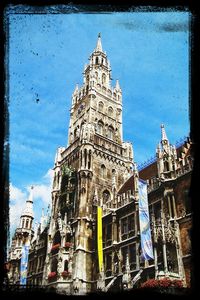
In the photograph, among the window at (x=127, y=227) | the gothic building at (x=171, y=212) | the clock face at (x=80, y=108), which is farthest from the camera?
the clock face at (x=80, y=108)

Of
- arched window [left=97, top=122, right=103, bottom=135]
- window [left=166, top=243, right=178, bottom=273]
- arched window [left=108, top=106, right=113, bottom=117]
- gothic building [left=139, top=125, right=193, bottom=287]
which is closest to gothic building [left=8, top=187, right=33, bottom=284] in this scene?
arched window [left=97, top=122, right=103, bottom=135]

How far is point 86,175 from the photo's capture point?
36.4 m

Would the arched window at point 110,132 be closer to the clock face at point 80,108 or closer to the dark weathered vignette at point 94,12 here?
the clock face at point 80,108

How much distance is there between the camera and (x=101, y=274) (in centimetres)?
2794

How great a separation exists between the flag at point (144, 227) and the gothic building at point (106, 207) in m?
0.50

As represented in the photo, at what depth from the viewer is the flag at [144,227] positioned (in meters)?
→ 22.9

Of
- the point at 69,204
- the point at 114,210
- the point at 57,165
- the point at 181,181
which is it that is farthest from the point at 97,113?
the point at 181,181

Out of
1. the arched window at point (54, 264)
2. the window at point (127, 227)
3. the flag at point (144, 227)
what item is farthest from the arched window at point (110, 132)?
the flag at point (144, 227)

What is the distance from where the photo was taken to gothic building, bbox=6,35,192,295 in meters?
24.0

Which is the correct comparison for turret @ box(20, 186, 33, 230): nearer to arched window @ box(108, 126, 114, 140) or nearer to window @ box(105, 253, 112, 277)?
arched window @ box(108, 126, 114, 140)

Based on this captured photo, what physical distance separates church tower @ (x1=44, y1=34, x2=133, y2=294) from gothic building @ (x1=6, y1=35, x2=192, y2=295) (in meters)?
0.10

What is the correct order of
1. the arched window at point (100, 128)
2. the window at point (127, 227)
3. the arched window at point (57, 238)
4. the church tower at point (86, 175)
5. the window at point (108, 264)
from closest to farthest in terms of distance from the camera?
the window at point (127, 227) → the window at point (108, 264) → the church tower at point (86, 175) → the arched window at point (57, 238) → the arched window at point (100, 128)

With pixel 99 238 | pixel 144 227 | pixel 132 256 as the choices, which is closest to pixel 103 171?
pixel 99 238

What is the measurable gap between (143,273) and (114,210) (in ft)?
27.7
